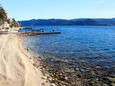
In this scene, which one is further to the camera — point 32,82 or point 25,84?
point 32,82

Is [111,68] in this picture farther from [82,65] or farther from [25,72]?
[25,72]

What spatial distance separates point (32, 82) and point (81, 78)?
5785mm

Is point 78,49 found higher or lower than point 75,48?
higher

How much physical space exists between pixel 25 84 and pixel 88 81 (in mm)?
6600

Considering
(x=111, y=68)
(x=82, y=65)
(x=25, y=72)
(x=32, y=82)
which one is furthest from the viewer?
(x=82, y=65)

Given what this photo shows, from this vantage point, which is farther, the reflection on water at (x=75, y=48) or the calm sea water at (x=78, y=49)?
the reflection on water at (x=75, y=48)

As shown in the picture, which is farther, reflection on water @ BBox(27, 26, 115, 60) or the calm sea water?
reflection on water @ BBox(27, 26, 115, 60)

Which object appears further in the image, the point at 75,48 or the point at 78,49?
the point at 75,48

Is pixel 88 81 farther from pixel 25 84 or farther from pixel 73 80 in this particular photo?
pixel 25 84

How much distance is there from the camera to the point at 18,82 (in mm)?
18219

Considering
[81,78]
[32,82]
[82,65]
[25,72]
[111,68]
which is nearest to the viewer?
[32,82]

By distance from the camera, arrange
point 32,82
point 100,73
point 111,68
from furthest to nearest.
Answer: point 111,68, point 100,73, point 32,82

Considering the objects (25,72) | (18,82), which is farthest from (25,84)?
(25,72)

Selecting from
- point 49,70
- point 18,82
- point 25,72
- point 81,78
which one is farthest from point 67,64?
point 18,82
